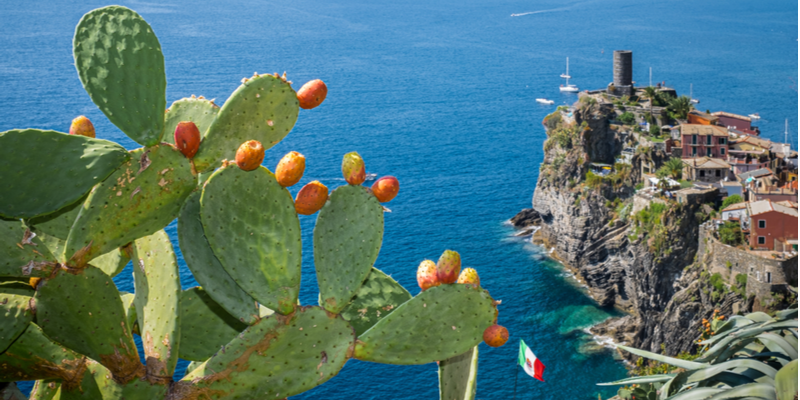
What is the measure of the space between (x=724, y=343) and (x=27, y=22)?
17779cm

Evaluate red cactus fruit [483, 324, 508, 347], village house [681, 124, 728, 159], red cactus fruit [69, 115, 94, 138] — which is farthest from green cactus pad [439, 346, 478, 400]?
village house [681, 124, 728, 159]

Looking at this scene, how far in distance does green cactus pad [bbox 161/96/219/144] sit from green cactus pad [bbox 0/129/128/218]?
1207mm

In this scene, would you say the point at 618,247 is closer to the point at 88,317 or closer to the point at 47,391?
the point at 47,391

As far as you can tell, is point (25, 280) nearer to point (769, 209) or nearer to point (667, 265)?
point (769, 209)

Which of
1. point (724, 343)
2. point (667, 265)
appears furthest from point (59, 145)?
point (667, 265)

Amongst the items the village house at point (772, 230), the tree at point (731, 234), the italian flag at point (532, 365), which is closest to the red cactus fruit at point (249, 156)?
the italian flag at point (532, 365)

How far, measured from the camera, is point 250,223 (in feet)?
15.9

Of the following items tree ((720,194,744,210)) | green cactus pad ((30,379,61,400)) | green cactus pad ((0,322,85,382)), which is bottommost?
tree ((720,194,744,210))

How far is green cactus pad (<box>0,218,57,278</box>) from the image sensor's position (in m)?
4.70

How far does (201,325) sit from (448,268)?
6.19ft

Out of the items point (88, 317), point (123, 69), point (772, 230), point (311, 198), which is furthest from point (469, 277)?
point (772, 230)

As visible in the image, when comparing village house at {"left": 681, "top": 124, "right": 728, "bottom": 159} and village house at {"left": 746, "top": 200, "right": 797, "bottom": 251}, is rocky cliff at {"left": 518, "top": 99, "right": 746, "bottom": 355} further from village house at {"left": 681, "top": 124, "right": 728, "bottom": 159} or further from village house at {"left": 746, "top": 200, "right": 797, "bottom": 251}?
village house at {"left": 746, "top": 200, "right": 797, "bottom": 251}

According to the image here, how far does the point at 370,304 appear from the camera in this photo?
18.3 feet

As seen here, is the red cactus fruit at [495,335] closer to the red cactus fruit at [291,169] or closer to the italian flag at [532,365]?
the red cactus fruit at [291,169]
